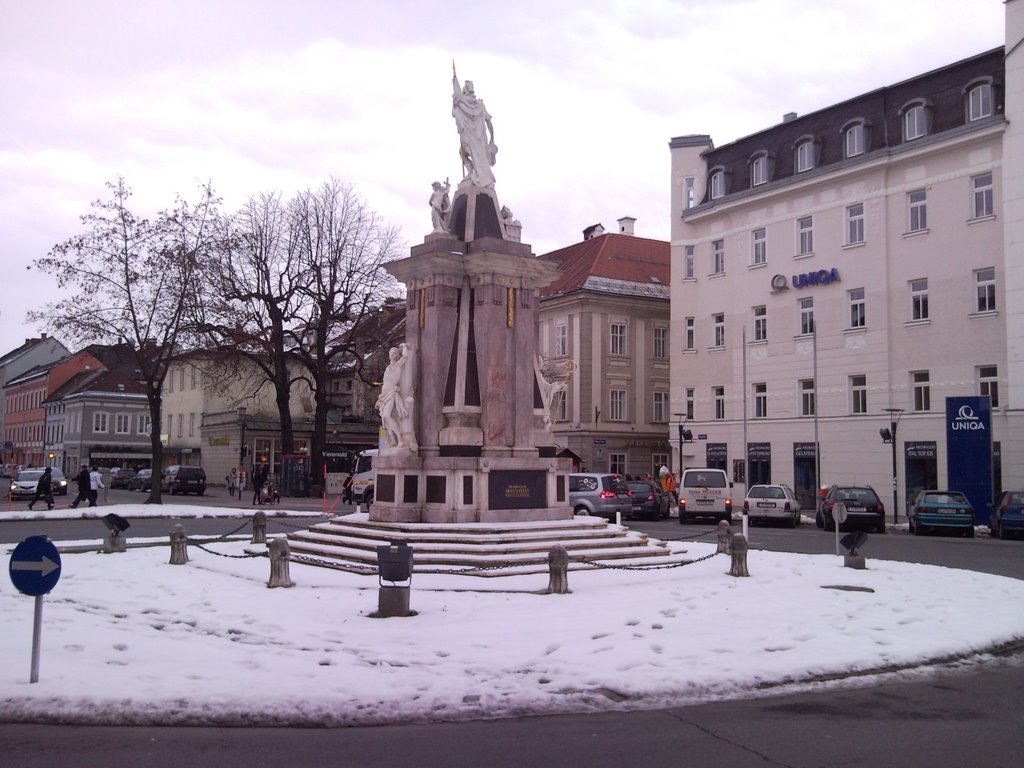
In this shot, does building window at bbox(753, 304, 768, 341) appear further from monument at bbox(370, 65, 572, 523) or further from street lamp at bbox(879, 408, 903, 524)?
monument at bbox(370, 65, 572, 523)

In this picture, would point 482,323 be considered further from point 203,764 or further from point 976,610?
point 203,764

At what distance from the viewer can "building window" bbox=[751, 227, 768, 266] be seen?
43.5 meters

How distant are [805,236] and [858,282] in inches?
142

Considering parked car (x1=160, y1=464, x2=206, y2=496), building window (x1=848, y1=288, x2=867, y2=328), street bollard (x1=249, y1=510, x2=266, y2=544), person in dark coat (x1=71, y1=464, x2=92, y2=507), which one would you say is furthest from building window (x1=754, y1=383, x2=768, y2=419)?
parked car (x1=160, y1=464, x2=206, y2=496)

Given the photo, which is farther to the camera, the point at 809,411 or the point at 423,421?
the point at 809,411

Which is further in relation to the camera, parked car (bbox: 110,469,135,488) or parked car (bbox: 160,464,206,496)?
parked car (bbox: 110,469,135,488)

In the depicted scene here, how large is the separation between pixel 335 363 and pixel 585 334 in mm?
13161

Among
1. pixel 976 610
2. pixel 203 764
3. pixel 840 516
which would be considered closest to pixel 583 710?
pixel 203 764

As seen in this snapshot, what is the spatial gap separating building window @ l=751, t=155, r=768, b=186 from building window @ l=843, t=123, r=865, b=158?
4084 millimetres

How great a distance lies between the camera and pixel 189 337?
39656mm

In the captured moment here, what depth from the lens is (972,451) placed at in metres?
31.6

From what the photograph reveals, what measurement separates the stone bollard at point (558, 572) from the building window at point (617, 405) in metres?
39.6

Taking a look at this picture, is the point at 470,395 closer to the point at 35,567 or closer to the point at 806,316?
the point at 35,567

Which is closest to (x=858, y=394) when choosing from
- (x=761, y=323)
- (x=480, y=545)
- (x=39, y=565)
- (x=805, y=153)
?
(x=761, y=323)
